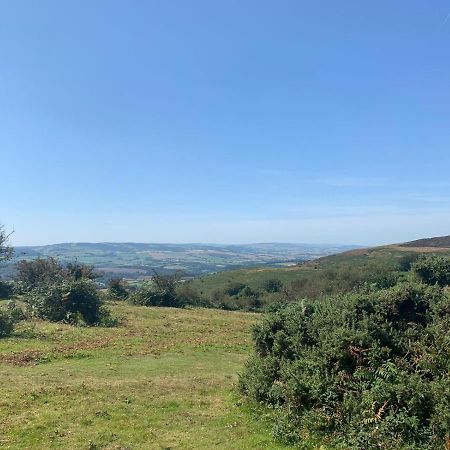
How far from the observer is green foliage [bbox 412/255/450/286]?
1982 inches

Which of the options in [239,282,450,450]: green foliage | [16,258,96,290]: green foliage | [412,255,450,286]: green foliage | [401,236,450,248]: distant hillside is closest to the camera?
[239,282,450,450]: green foliage

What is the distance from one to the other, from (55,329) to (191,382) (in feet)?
46.6

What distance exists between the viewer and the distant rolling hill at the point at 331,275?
64938 millimetres

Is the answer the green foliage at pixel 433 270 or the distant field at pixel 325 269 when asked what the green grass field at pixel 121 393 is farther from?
the distant field at pixel 325 269

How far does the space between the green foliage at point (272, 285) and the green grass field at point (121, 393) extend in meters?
48.5

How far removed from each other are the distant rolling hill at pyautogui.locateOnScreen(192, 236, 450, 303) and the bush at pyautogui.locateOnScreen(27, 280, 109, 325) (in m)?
29.9

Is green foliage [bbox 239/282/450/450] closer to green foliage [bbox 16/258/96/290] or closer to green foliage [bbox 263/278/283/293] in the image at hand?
green foliage [bbox 16/258/96/290]

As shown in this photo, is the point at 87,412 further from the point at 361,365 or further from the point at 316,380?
the point at 361,365

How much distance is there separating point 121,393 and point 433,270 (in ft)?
148

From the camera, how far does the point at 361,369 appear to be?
11.2m

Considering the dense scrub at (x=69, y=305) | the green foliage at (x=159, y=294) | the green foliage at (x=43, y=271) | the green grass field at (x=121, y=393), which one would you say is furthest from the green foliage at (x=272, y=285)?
the green grass field at (x=121, y=393)

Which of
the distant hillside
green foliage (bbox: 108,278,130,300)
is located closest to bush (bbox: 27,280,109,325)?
green foliage (bbox: 108,278,130,300)

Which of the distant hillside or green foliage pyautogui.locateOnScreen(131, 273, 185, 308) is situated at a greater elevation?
Result: the distant hillside

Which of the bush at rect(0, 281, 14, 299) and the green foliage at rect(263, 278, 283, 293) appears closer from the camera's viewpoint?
the bush at rect(0, 281, 14, 299)
